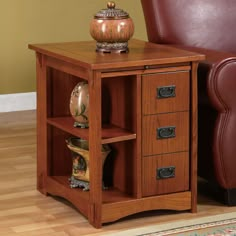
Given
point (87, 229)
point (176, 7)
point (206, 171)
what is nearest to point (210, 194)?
point (206, 171)

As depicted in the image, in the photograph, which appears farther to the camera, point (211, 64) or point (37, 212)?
point (37, 212)

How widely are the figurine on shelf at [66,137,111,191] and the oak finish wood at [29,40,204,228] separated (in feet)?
0.14

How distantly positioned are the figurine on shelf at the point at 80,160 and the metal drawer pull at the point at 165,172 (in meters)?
0.20

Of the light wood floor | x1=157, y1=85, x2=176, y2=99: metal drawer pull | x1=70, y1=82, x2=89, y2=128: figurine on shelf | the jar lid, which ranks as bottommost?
the light wood floor

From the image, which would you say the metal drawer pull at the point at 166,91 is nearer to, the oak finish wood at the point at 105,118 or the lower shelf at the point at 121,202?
the oak finish wood at the point at 105,118

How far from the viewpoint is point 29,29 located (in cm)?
430

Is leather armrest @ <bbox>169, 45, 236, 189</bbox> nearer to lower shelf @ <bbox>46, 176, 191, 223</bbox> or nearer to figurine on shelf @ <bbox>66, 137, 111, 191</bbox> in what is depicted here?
lower shelf @ <bbox>46, 176, 191, 223</bbox>

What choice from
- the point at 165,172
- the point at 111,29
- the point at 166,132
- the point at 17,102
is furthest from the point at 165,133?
the point at 17,102

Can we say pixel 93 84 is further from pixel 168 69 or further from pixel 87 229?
pixel 87 229

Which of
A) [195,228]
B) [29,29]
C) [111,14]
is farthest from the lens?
[29,29]

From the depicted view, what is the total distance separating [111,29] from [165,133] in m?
0.41

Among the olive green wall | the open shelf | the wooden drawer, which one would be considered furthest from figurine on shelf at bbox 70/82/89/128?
the olive green wall

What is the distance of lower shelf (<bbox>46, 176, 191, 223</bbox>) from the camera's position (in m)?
2.57

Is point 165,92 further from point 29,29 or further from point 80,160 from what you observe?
point 29,29
